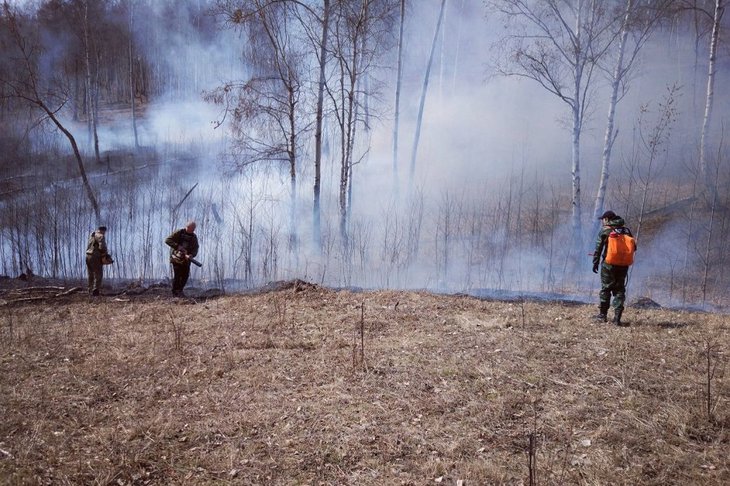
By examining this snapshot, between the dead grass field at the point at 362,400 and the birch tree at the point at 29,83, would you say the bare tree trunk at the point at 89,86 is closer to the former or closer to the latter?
the birch tree at the point at 29,83

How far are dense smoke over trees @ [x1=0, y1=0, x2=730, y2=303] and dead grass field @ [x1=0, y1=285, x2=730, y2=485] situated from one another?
5119mm

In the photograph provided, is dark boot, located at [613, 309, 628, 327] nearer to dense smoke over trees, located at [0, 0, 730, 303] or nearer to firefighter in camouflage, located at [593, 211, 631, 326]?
firefighter in camouflage, located at [593, 211, 631, 326]

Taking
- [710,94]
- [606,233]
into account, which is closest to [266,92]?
[606,233]

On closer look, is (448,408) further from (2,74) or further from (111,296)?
(2,74)

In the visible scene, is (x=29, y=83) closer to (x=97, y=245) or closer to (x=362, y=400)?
(x=97, y=245)

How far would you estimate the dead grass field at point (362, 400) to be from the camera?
362 centimetres

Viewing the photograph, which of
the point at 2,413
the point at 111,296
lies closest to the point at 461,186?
the point at 111,296

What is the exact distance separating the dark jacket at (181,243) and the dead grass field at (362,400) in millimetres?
1992

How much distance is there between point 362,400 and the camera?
4.75 metres

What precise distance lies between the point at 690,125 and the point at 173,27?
31.2 m

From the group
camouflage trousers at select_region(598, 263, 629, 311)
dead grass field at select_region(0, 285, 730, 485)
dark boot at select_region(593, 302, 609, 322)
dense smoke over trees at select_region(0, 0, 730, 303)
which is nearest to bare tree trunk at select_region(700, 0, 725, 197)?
dense smoke over trees at select_region(0, 0, 730, 303)

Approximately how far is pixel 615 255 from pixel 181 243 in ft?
26.2

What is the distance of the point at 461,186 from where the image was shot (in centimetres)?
2125

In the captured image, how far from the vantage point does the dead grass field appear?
3.62 meters
